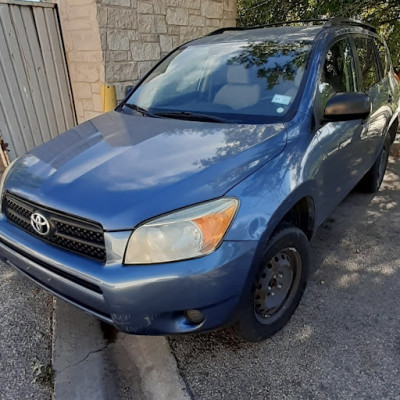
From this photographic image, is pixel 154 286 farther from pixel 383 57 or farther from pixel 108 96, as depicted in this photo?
pixel 383 57

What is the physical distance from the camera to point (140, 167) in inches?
75.9

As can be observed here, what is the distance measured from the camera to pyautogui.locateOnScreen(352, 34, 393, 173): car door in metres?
3.29

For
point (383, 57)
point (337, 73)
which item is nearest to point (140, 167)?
point (337, 73)

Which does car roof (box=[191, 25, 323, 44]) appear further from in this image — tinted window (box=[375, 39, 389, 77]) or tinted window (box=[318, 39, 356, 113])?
tinted window (box=[375, 39, 389, 77])

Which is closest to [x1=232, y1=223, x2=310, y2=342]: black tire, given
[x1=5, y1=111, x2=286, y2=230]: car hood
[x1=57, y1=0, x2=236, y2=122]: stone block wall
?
[x1=5, y1=111, x2=286, y2=230]: car hood

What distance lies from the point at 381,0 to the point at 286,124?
18.8ft

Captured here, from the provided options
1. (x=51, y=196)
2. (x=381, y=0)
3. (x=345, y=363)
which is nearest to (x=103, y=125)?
(x=51, y=196)

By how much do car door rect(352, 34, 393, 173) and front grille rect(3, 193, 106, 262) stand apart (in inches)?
94.2

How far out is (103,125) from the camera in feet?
8.62

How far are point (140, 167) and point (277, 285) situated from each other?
3.49ft

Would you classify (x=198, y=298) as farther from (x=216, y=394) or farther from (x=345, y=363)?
(x=345, y=363)

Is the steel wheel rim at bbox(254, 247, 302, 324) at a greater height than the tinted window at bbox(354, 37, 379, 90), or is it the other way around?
the tinted window at bbox(354, 37, 379, 90)

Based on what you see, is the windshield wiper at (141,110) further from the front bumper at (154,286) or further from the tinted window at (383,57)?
the tinted window at (383,57)

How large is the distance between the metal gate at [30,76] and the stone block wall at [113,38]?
16 centimetres
